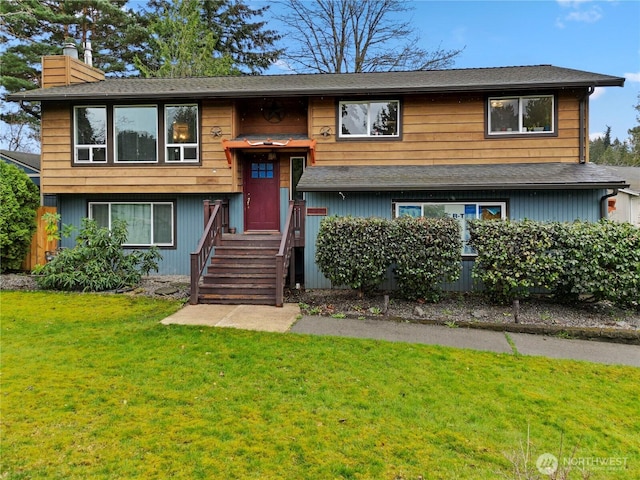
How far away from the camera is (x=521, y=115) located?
9.50m

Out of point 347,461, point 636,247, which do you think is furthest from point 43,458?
point 636,247

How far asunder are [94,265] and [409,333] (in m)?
7.36

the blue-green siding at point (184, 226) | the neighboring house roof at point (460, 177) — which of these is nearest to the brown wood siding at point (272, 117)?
the neighboring house roof at point (460, 177)

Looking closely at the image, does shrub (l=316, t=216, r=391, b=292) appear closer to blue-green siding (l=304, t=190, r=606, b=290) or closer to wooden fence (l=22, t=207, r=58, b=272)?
blue-green siding (l=304, t=190, r=606, b=290)

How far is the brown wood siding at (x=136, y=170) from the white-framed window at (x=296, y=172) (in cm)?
147

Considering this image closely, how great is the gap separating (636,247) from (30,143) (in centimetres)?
3406

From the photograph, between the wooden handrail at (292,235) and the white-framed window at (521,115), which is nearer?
the wooden handrail at (292,235)

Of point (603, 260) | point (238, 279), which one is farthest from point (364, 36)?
point (603, 260)

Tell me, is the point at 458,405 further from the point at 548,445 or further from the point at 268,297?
the point at 268,297

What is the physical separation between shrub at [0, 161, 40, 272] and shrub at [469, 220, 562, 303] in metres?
10.7

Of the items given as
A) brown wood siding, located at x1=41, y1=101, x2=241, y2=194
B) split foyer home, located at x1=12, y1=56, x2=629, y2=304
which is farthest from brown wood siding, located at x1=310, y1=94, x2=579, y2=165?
brown wood siding, located at x1=41, y1=101, x2=241, y2=194

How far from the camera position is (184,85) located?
11086 mm

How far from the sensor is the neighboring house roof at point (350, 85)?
9.07 meters

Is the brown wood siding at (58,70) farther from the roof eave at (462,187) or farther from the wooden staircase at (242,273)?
the roof eave at (462,187)
